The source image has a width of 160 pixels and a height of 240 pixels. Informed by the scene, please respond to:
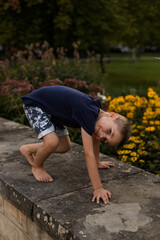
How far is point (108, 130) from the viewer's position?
2.40 metres

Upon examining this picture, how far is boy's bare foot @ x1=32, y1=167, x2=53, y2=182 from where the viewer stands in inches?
104

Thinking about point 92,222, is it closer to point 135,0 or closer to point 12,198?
point 12,198

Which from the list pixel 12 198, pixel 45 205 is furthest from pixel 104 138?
pixel 12 198

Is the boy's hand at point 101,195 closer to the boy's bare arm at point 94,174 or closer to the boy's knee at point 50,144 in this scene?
the boy's bare arm at point 94,174

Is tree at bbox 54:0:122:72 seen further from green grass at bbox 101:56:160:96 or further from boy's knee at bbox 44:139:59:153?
boy's knee at bbox 44:139:59:153

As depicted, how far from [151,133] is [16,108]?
2.27 metres

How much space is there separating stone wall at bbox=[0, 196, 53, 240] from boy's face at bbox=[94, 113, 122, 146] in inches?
31.0

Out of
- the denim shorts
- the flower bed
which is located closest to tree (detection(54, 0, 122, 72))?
the flower bed

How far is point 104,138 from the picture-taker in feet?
7.98

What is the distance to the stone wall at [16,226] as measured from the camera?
2.29 metres

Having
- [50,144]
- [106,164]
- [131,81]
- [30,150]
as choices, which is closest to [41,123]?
[50,144]

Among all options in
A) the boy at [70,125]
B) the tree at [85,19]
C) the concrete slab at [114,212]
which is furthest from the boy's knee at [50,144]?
the tree at [85,19]

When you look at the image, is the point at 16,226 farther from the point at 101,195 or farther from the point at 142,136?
the point at 142,136

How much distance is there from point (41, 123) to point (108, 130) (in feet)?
1.96
